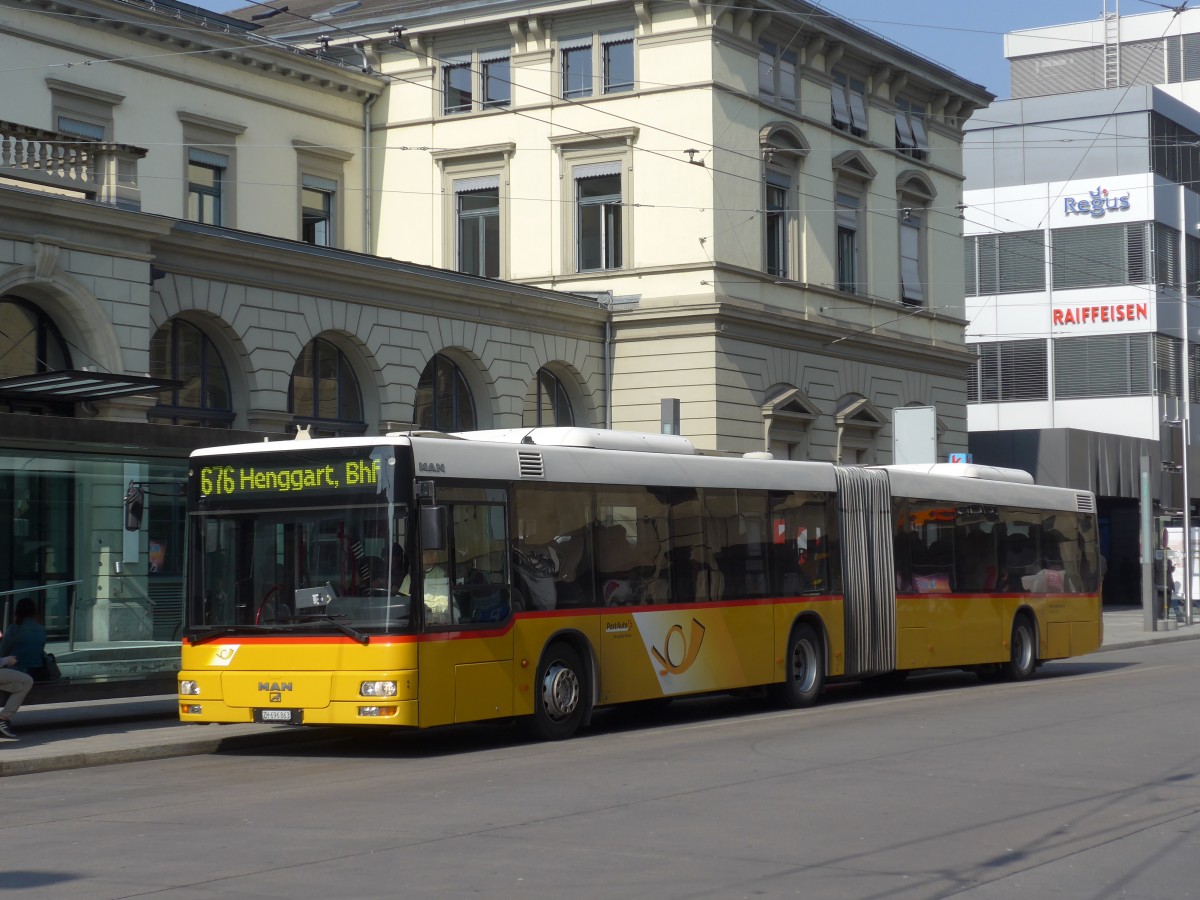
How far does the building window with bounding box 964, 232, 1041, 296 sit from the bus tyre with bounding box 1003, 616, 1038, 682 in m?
36.6

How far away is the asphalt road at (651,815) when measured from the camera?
8500 mm

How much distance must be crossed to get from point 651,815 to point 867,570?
36.7 ft

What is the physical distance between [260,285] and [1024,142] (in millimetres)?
38839

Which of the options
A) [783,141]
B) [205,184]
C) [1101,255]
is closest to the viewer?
[205,184]

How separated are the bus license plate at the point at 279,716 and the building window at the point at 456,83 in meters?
25.2

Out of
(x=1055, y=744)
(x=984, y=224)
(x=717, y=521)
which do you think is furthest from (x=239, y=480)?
(x=984, y=224)

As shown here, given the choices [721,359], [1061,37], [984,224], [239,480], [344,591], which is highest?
[1061,37]

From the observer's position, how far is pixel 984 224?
6062 cm

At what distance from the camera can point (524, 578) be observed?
1592 centimetres

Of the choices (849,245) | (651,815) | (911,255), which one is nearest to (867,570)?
(651,815)

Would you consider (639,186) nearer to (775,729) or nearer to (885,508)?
(885,508)

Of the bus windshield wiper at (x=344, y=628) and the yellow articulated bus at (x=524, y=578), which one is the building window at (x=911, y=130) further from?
the bus windshield wiper at (x=344, y=628)

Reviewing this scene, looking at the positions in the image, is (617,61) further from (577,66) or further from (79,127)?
(79,127)

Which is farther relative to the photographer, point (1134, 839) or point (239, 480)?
point (239, 480)
